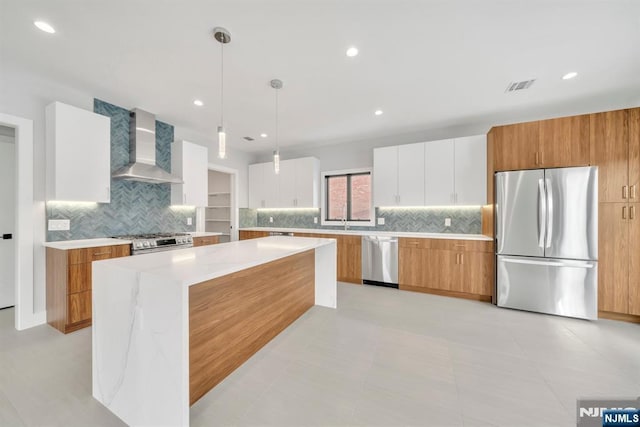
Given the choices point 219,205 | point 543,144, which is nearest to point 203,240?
point 219,205

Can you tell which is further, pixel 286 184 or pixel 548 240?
pixel 286 184

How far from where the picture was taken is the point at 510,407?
1530 millimetres

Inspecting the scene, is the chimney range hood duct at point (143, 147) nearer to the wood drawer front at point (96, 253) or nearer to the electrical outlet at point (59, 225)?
the electrical outlet at point (59, 225)

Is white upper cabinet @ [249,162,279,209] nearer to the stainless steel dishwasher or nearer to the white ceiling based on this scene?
the white ceiling

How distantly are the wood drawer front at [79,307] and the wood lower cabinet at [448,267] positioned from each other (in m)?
4.17

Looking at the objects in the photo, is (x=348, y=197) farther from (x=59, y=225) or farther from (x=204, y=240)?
(x=59, y=225)

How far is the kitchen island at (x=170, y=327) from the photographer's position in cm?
Result: 125

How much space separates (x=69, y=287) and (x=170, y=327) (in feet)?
7.29

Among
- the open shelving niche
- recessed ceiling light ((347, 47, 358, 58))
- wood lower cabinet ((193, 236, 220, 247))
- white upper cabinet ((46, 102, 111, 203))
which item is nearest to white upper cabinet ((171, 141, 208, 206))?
wood lower cabinet ((193, 236, 220, 247))

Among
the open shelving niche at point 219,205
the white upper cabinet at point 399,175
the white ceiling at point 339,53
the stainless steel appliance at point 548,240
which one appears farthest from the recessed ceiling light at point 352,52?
the open shelving niche at point 219,205

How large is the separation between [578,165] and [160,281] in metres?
4.47

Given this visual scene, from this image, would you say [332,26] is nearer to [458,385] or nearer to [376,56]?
[376,56]

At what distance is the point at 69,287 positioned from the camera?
2473 mm

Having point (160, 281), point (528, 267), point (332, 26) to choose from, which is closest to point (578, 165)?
point (528, 267)
